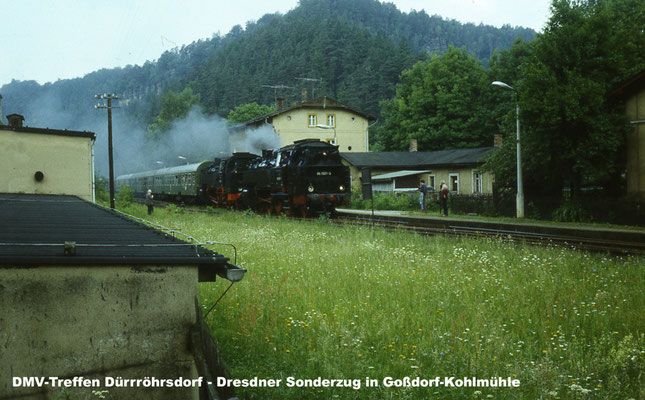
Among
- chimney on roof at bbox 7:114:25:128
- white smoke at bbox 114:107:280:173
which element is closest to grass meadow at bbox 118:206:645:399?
chimney on roof at bbox 7:114:25:128

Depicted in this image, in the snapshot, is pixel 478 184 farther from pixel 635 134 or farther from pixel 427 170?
pixel 635 134

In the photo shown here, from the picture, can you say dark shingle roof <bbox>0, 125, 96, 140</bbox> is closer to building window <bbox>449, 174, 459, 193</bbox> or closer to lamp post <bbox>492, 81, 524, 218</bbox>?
lamp post <bbox>492, 81, 524, 218</bbox>

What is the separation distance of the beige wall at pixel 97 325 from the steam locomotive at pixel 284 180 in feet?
60.4

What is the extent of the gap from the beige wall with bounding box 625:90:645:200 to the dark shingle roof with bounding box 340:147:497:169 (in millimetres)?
17331

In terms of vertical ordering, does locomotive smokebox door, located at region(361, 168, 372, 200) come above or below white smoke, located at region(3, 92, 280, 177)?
below

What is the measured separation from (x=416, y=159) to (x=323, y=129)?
620 inches

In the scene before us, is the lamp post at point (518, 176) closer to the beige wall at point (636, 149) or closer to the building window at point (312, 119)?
the beige wall at point (636, 149)

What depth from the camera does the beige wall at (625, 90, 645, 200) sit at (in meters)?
20.3

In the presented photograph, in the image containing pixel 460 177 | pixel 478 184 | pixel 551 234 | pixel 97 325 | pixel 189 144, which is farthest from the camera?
Result: pixel 189 144

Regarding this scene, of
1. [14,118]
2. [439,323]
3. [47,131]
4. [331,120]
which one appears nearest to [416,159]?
[331,120]

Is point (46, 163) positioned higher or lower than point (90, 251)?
higher

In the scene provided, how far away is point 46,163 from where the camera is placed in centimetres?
1950

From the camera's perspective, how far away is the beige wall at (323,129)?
2250 inches

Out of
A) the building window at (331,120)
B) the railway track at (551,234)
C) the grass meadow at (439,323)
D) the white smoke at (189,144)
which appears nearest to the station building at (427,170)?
the white smoke at (189,144)
